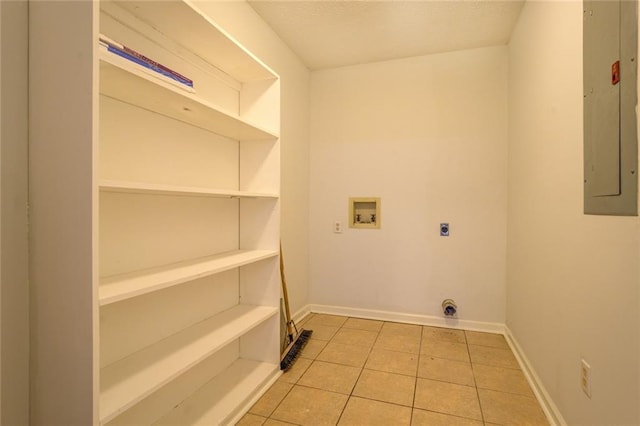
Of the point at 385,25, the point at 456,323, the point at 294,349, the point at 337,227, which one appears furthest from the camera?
the point at 337,227

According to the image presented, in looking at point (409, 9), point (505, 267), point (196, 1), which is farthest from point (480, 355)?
point (196, 1)

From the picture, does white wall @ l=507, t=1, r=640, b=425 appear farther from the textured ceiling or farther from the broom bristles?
the broom bristles

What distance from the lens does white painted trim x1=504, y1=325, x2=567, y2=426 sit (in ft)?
4.69

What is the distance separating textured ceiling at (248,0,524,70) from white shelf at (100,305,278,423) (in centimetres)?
204

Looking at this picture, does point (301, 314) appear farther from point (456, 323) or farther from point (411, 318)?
point (456, 323)

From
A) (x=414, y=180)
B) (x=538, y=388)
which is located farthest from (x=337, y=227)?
(x=538, y=388)

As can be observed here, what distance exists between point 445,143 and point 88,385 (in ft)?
8.96

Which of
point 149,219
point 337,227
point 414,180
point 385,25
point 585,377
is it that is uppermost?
point 385,25

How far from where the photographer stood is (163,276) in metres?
1.21

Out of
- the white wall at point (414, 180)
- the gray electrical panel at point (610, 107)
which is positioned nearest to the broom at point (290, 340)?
the white wall at point (414, 180)

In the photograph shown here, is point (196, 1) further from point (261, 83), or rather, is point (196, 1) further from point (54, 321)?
point (54, 321)

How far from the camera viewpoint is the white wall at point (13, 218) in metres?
→ 0.92

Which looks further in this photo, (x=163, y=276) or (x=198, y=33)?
(x=198, y=33)

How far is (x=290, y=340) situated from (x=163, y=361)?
3.55ft
